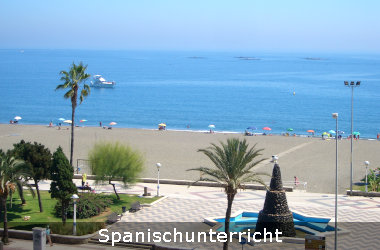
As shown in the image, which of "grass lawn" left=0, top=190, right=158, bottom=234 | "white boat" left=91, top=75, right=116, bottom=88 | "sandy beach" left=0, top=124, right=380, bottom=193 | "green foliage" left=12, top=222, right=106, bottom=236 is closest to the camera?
"green foliage" left=12, top=222, right=106, bottom=236

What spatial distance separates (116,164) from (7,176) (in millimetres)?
8168

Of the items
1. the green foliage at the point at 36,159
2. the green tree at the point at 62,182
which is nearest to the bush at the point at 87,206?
the green tree at the point at 62,182

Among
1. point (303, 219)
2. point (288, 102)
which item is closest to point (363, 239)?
point (303, 219)

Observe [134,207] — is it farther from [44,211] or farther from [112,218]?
[44,211]

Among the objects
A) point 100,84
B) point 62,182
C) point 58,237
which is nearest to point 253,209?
point 62,182

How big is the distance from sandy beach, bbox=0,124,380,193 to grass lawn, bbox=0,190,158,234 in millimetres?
8168

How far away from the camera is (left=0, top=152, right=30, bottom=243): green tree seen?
886 inches

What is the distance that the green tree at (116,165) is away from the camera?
30109 mm

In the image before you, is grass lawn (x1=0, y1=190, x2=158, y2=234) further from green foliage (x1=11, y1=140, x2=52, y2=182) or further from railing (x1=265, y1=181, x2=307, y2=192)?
railing (x1=265, y1=181, x2=307, y2=192)

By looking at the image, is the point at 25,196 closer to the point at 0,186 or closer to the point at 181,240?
the point at 0,186

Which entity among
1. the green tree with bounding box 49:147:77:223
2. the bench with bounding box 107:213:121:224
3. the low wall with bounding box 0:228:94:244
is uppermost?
the green tree with bounding box 49:147:77:223

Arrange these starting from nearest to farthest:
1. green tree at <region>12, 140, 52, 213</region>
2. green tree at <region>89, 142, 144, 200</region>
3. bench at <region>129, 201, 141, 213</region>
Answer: green tree at <region>12, 140, 52, 213</region> → bench at <region>129, 201, 141, 213</region> → green tree at <region>89, 142, 144, 200</region>

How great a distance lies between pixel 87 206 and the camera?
26.9 meters

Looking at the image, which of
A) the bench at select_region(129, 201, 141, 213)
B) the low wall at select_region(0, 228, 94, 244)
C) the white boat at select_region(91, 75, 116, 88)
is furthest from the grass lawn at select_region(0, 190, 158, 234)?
the white boat at select_region(91, 75, 116, 88)
